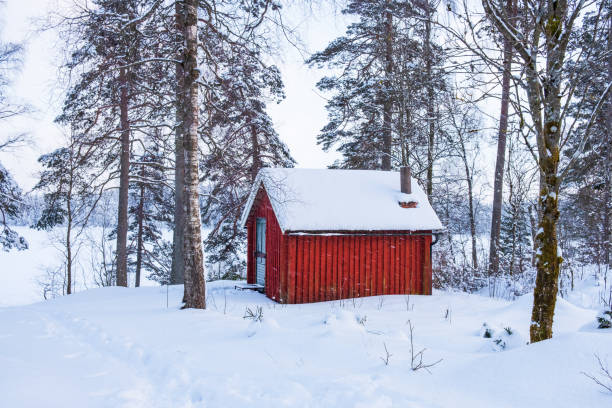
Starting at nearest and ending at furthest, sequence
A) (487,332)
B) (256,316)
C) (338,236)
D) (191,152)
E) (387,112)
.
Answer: (487,332), (256,316), (191,152), (338,236), (387,112)

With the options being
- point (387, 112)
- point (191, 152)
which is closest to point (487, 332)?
point (191, 152)

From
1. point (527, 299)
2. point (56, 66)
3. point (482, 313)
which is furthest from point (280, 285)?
point (56, 66)

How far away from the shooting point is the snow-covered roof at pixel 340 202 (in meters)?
10.6

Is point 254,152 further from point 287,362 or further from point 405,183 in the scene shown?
point 287,362

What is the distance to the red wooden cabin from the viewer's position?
1055 cm

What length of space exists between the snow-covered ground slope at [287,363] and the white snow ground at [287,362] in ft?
0.05

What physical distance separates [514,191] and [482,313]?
11.2m

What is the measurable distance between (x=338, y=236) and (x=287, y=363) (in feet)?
22.1

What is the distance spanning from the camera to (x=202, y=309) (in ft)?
25.0

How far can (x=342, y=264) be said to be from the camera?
433 inches

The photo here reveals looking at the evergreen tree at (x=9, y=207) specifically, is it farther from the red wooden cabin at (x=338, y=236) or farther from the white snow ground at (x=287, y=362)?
the red wooden cabin at (x=338, y=236)

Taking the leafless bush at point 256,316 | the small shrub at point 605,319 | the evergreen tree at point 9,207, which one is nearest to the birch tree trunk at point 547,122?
the small shrub at point 605,319

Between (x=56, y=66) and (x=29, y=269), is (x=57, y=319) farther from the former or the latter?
(x=29, y=269)

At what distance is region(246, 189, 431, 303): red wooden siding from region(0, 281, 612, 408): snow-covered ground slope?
3359 millimetres
